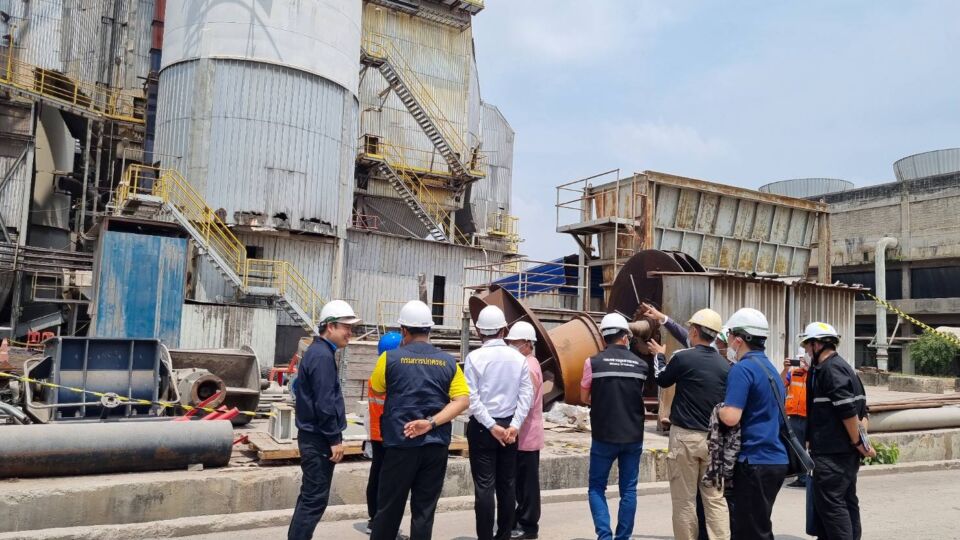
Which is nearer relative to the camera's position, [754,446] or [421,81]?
[754,446]

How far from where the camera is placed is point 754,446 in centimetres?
479

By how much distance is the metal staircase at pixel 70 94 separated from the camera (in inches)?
922

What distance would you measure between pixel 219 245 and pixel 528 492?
55.4 feet

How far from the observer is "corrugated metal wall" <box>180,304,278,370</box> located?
18422 mm

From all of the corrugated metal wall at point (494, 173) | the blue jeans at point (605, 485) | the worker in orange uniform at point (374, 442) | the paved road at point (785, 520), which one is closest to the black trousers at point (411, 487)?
the worker in orange uniform at point (374, 442)

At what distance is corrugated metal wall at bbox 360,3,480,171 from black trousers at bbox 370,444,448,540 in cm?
2644

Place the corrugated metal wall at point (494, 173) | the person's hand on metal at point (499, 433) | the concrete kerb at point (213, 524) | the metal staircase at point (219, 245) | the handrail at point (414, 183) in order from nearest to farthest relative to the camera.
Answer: the person's hand on metal at point (499, 433) → the concrete kerb at point (213, 524) → the metal staircase at point (219, 245) → the handrail at point (414, 183) → the corrugated metal wall at point (494, 173)

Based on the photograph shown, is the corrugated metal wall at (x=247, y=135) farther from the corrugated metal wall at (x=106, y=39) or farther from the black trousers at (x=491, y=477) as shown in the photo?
the black trousers at (x=491, y=477)

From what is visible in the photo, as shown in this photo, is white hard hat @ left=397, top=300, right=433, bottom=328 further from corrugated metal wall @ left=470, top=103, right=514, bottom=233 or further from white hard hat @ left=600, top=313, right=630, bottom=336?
corrugated metal wall @ left=470, top=103, right=514, bottom=233

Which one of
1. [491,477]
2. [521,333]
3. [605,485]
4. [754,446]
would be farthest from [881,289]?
[491,477]

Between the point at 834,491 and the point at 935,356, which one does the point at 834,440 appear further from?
the point at 935,356

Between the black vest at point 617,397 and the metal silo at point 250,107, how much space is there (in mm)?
17761

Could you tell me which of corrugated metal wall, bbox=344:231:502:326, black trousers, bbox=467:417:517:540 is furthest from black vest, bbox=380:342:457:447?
corrugated metal wall, bbox=344:231:502:326

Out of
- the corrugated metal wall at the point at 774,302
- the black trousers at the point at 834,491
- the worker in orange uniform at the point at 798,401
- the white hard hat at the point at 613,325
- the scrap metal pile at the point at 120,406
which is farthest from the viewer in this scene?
the corrugated metal wall at the point at 774,302
